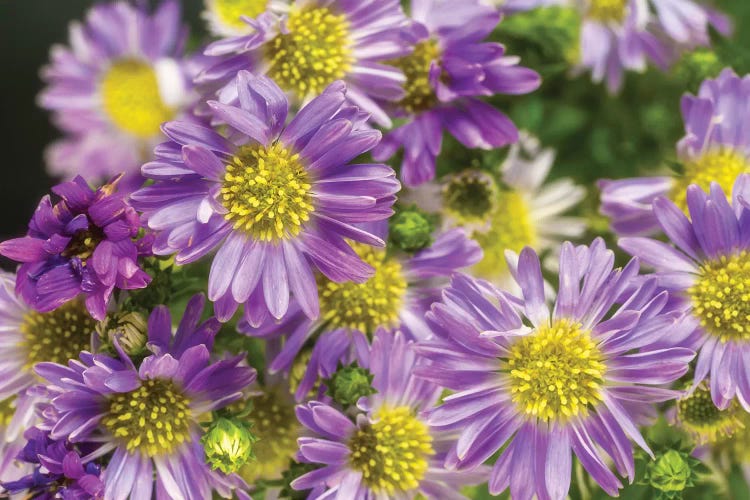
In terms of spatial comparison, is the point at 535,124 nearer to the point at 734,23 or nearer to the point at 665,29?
the point at 665,29

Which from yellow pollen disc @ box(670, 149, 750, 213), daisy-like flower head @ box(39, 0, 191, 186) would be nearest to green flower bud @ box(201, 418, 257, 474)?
yellow pollen disc @ box(670, 149, 750, 213)

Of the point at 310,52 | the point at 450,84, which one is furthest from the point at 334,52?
the point at 450,84

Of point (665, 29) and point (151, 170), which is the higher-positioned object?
point (151, 170)

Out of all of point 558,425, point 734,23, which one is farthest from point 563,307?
point 734,23

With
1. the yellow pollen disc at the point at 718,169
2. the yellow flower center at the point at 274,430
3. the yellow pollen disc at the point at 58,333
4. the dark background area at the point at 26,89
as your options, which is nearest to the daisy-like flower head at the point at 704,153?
the yellow pollen disc at the point at 718,169

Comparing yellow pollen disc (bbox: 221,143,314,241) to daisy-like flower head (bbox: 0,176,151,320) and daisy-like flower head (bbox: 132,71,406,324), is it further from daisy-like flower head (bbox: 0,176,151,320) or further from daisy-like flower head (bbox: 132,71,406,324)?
daisy-like flower head (bbox: 0,176,151,320)

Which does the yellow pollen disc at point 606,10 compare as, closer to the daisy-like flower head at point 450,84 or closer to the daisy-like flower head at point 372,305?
the daisy-like flower head at point 450,84

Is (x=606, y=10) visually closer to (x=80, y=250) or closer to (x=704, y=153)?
(x=704, y=153)
